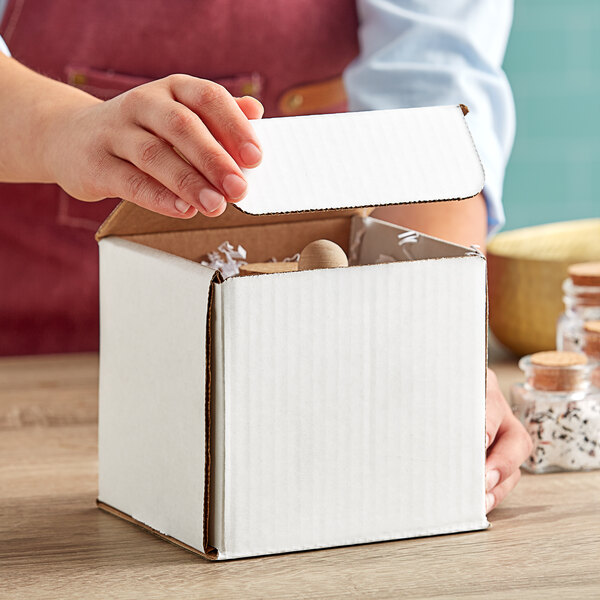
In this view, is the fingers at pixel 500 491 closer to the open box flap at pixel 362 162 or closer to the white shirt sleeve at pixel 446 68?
the open box flap at pixel 362 162

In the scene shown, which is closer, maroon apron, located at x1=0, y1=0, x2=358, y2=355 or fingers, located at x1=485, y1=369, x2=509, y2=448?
fingers, located at x1=485, y1=369, x2=509, y2=448

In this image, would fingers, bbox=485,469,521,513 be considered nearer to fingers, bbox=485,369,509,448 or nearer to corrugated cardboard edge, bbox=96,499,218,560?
fingers, bbox=485,369,509,448

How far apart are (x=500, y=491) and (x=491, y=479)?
0.01 meters

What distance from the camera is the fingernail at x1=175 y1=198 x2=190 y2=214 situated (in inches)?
26.5

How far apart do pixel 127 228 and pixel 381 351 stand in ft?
0.71

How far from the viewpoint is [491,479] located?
787 mm

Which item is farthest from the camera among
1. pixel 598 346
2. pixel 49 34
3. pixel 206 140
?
pixel 49 34

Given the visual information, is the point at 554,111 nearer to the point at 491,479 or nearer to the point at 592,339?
the point at 592,339

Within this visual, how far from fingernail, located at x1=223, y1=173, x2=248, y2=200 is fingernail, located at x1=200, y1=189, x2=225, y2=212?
1 cm

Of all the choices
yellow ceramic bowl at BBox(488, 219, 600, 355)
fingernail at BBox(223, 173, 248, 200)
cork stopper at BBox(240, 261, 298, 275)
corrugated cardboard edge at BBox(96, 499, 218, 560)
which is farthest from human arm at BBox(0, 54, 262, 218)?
yellow ceramic bowl at BBox(488, 219, 600, 355)

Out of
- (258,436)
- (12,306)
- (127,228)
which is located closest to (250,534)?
(258,436)

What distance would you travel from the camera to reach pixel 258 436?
67 cm

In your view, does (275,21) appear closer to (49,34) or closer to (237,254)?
(49,34)

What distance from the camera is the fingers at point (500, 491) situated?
0.77 m
